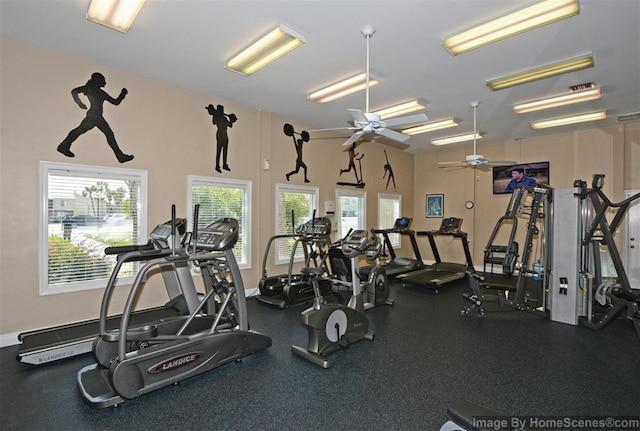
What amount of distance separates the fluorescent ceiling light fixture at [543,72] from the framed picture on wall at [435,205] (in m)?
4.67

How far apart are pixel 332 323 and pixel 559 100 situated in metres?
5.14

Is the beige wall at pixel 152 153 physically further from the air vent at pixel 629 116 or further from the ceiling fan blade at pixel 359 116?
the ceiling fan blade at pixel 359 116

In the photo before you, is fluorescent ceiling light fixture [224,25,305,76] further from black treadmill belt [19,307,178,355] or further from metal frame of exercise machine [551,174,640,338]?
Answer: metal frame of exercise machine [551,174,640,338]

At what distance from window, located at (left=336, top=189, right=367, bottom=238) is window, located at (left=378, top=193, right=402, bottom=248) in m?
0.69

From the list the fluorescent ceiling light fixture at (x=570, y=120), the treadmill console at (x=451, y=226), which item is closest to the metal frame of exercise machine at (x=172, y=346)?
the treadmill console at (x=451, y=226)

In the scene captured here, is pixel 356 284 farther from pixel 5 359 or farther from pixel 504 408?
pixel 5 359

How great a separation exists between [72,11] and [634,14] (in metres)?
5.31

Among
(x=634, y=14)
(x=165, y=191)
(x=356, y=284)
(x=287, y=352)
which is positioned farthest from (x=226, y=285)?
(x=634, y=14)

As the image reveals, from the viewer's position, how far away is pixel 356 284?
3.83m

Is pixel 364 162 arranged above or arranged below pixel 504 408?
above

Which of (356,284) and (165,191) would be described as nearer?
(356,284)

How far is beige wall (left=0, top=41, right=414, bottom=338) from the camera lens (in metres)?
3.52

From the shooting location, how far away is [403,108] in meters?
5.48

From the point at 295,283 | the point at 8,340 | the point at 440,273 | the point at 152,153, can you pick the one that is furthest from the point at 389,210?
the point at 8,340
